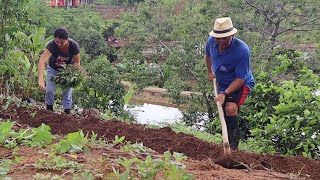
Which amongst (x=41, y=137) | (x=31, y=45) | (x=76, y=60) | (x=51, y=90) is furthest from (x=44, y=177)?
(x=31, y=45)

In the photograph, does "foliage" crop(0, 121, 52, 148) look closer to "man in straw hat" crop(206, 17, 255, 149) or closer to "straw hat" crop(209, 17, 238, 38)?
"man in straw hat" crop(206, 17, 255, 149)

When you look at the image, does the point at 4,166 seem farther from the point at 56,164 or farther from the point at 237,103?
the point at 237,103

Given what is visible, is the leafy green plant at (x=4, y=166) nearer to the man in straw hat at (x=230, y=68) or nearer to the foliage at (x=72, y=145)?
the foliage at (x=72, y=145)

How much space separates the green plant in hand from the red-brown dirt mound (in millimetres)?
490

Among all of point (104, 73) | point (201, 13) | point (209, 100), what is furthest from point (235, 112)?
point (201, 13)

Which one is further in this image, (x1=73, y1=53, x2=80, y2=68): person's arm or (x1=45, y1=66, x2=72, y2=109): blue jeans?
(x1=45, y1=66, x2=72, y2=109): blue jeans

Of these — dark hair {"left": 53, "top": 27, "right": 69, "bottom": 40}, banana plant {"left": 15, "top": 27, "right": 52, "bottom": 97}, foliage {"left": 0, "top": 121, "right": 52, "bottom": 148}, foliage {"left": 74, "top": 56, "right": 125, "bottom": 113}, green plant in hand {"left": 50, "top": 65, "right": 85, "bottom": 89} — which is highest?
dark hair {"left": 53, "top": 27, "right": 69, "bottom": 40}

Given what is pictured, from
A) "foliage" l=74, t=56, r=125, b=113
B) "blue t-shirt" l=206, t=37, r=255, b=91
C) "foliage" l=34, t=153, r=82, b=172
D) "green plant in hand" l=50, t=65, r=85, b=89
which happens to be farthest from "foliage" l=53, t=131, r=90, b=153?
"foliage" l=74, t=56, r=125, b=113

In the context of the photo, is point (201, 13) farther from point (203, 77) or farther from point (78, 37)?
point (78, 37)

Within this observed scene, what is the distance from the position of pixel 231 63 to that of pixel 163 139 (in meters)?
1.25

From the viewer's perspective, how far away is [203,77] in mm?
17297

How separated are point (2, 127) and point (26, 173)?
37.7 inches

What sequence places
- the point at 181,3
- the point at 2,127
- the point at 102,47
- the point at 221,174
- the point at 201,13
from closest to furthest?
the point at 221,174 < the point at 2,127 < the point at 201,13 < the point at 181,3 < the point at 102,47

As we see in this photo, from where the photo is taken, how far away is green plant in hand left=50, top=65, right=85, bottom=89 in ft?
24.5
